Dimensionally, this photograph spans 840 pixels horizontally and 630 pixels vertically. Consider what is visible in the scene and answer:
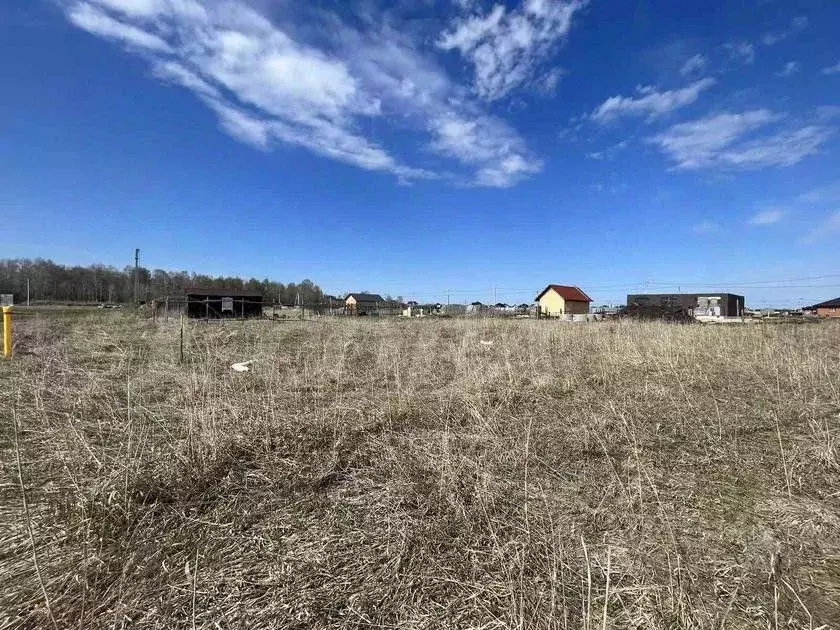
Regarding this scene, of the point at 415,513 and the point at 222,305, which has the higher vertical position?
the point at 222,305

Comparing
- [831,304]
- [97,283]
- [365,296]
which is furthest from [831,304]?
[97,283]

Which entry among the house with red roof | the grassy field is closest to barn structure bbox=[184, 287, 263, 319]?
the grassy field

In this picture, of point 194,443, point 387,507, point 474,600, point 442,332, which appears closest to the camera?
point 474,600

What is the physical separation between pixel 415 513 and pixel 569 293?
61545 millimetres

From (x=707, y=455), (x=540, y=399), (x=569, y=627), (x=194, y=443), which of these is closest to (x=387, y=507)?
(x=569, y=627)

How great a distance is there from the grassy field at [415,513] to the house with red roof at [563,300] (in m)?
54.5

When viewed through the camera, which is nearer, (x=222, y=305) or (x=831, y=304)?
(x=222, y=305)

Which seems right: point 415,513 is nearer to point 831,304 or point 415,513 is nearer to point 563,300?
point 563,300

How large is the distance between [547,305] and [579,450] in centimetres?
6021

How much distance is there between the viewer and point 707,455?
12.5ft

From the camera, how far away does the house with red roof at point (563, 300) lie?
2282 inches

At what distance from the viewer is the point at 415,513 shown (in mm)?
2656

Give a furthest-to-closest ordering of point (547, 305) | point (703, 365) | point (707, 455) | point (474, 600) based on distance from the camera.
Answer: point (547, 305)
point (703, 365)
point (707, 455)
point (474, 600)

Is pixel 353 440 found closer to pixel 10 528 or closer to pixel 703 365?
pixel 10 528
